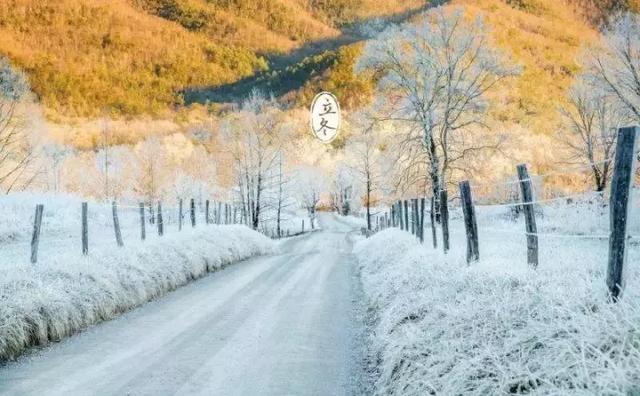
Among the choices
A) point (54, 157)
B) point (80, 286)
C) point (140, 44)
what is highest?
point (140, 44)

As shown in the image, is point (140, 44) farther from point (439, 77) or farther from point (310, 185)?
point (439, 77)

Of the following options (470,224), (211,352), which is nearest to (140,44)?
(470,224)

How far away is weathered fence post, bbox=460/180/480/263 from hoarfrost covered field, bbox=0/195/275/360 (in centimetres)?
653

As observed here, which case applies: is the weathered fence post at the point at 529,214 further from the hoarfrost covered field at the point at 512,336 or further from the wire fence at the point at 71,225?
the wire fence at the point at 71,225

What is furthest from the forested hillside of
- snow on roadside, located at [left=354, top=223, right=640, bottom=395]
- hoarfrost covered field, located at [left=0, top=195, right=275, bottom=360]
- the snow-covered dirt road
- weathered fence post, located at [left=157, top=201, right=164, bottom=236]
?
snow on roadside, located at [left=354, top=223, right=640, bottom=395]

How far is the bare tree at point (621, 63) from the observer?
23.8 m

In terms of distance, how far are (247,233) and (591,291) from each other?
21.2 m

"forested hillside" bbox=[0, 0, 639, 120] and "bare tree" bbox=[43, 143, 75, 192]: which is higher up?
"forested hillside" bbox=[0, 0, 639, 120]

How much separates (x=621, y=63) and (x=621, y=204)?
2537 centimetres

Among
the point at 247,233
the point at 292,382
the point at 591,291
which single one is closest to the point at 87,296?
the point at 292,382

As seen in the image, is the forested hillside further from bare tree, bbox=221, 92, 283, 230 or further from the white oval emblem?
the white oval emblem

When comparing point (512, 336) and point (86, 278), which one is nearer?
point (512, 336)

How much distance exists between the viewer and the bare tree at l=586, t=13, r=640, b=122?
23.8m

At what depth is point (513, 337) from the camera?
3.90m
